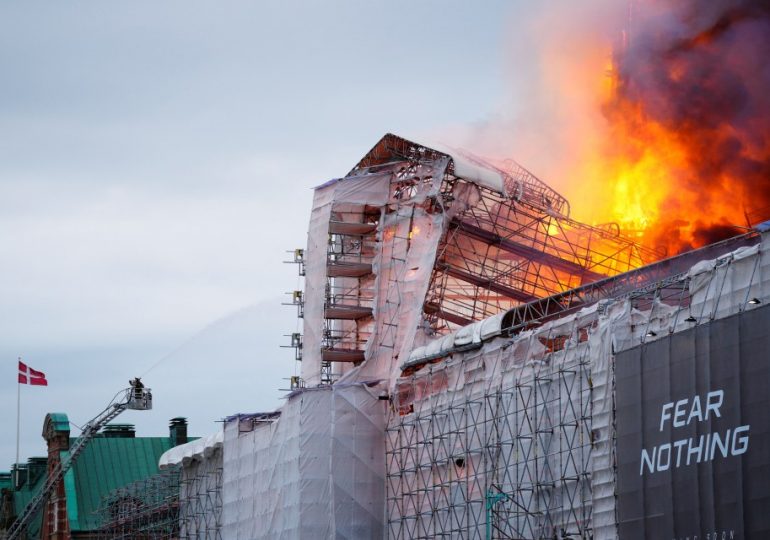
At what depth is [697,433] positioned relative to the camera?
57438 mm

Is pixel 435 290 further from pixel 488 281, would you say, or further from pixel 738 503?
pixel 738 503

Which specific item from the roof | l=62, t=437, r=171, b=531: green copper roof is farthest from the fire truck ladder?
the roof

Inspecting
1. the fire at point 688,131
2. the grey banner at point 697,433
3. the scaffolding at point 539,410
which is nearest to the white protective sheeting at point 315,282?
the scaffolding at point 539,410

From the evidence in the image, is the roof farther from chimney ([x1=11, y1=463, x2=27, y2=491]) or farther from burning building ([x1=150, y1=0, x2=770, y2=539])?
chimney ([x1=11, y1=463, x2=27, y2=491])

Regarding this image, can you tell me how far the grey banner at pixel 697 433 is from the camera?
54.6 metres

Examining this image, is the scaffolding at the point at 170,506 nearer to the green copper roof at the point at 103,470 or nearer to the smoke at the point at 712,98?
the green copper roof at the point at 103,470

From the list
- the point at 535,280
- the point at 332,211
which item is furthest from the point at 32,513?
the point at 535,280

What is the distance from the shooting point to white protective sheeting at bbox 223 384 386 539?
8081 centimetres

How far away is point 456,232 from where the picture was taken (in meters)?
85.3

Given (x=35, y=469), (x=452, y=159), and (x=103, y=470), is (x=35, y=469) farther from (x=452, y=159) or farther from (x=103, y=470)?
(x=452, y=159)

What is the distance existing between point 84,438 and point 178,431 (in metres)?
13.2

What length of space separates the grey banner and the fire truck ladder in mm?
53051

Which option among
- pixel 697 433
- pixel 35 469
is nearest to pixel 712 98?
pixel 697 433

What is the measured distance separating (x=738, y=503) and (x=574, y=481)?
1162cm
